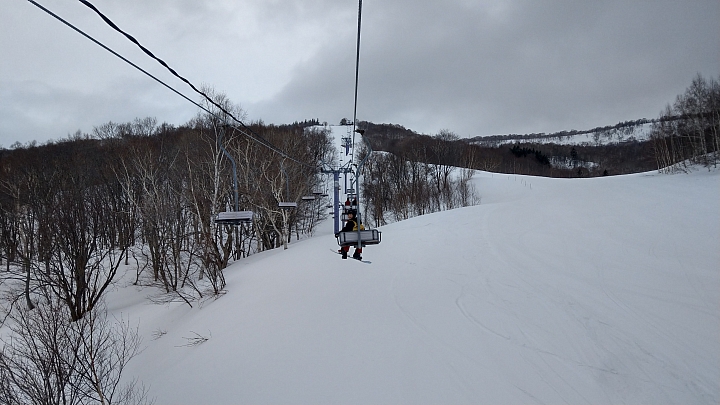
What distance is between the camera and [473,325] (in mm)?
11328

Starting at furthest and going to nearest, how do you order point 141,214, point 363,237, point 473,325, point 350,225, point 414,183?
1. point 414,183
2. point 141,214
3. point 473,325
4. point 350,225
5. point 363,237

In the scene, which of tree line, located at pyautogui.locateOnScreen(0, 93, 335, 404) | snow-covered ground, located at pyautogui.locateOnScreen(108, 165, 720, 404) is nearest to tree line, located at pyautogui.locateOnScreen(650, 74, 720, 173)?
snow-covered ground, located at pyautogui.locateOnScreen(108, 165, 720, 404)

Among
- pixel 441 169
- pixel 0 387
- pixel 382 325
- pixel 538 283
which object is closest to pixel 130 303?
pixel 0 387

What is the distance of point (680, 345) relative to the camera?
927 cm

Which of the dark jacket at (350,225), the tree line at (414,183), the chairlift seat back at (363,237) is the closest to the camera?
the chairlift seat back at (363,237)

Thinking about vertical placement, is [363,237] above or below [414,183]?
below

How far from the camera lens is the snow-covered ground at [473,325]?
862 cm

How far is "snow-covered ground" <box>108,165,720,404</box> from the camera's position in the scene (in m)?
8.62

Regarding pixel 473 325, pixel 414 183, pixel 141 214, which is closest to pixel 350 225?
pixel 473 325

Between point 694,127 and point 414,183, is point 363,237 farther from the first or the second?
point 694,127

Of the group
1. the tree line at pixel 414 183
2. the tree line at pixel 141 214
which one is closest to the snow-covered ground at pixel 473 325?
the tree line at pixel 141 214

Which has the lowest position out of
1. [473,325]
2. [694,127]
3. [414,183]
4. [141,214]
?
[473,325]

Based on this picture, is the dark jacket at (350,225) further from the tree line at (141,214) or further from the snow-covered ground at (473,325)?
the tree line at (141,214)

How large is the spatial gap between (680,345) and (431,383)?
273 inches
